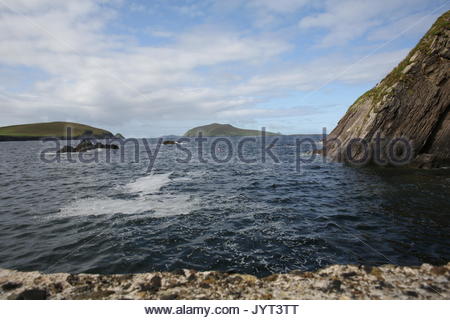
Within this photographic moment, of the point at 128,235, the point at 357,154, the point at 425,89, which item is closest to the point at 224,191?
the point at 128,235

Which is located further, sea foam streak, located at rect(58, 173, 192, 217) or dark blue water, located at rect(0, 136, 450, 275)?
sea foam streak, located at rect(58, 173, 192, 217)

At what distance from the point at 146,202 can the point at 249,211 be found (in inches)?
312

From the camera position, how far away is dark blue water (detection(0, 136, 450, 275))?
9.96 m

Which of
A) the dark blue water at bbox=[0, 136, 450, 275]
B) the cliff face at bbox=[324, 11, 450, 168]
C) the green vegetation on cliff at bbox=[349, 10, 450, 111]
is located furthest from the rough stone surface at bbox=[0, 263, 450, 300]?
the green vegetation on cliff at bbox=[349, 10, 450, 111]

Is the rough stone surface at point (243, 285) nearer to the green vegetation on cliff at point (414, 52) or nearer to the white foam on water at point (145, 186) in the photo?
the white foam on water at point (145, 186)

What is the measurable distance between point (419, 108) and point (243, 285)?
3499 centimetres

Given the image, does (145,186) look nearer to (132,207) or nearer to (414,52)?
(132,207)

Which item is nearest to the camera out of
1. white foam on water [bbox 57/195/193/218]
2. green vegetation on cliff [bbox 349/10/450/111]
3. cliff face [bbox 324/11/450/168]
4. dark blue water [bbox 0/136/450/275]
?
dark blue water [bbox 0/136/450/275]

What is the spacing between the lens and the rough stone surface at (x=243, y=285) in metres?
6.99

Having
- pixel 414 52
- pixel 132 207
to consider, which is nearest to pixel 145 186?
pixel 132 207

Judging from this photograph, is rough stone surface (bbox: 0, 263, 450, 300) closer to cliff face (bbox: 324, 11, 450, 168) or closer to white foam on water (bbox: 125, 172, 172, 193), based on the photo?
white foam on water (bbox: 125, 172, 172, 193)

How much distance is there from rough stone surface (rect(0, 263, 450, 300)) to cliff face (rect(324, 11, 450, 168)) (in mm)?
28754
